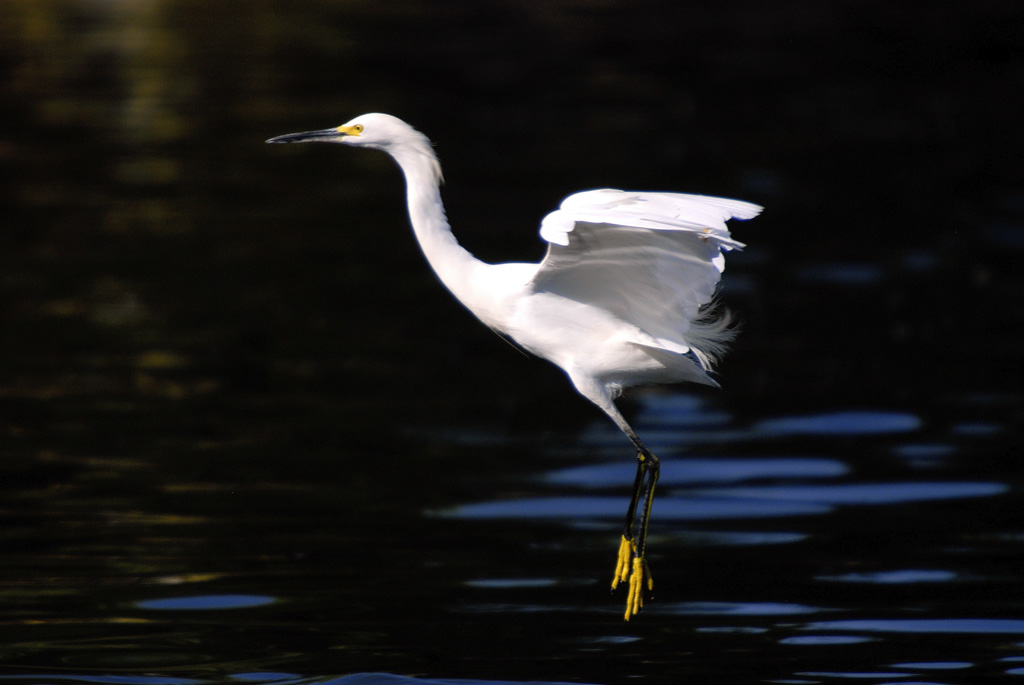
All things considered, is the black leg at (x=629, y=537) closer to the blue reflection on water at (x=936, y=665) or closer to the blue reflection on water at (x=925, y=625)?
the blue reflection on water at (x=936, y=665)

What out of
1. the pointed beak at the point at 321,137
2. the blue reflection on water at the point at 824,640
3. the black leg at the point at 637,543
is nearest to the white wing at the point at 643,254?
the black leg at the point at 637,543

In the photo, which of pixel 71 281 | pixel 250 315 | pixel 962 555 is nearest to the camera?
A: pixel 962 555

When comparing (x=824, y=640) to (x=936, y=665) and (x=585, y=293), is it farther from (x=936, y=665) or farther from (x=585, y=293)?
(x=585, y=293)

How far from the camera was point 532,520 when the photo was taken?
12.9 metres

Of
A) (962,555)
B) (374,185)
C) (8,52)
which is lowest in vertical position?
(962,555)

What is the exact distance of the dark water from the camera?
10258 millimetres

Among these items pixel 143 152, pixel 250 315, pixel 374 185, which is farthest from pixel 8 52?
pixel 250 315

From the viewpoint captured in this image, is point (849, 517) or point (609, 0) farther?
point (609, 0)

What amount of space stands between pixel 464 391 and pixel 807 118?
18592 mm

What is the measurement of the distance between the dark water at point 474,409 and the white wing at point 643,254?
2.40 metres

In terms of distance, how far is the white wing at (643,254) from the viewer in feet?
22.9

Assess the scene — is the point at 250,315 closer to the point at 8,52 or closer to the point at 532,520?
the point at 532,520

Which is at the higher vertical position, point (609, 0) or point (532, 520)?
point (609, 0)

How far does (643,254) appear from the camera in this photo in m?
7.66
